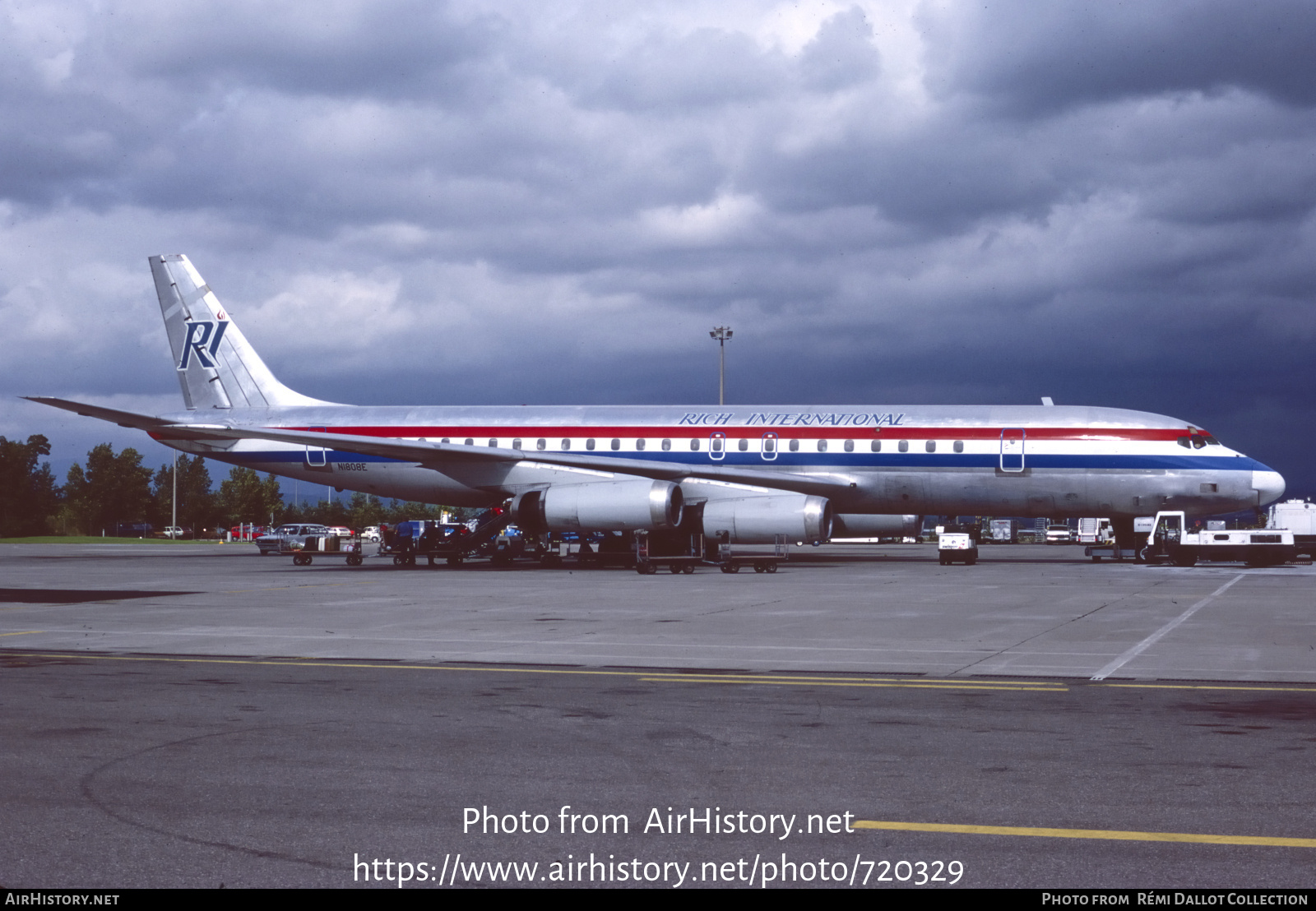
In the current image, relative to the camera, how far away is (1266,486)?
36625 millimetres

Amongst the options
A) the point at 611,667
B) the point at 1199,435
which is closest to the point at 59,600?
the point at 611,667

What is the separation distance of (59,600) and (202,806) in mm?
18736

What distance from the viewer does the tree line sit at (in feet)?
431

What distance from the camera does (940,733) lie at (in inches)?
366

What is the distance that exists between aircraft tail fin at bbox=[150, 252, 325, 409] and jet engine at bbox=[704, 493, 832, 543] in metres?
17.5

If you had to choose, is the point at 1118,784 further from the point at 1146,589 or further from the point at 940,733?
the point at 1146,589

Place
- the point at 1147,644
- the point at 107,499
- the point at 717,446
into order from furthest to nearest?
the point at 107,499 → the point at 717,446 → the point at 1147,644

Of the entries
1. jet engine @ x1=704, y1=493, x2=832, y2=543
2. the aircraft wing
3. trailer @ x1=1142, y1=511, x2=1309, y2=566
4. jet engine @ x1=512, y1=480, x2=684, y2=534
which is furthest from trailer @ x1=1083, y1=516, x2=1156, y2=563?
jet engine @ x1=512, y1=480, x2=684, y2=534

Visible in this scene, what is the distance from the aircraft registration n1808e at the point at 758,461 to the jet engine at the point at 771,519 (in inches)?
1.9

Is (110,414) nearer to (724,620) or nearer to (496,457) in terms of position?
(496,457)

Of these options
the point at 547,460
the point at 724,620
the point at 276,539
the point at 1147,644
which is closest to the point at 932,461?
the point at 547,460

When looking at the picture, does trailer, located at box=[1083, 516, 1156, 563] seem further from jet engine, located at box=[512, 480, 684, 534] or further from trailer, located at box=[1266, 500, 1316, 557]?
jet engine, located at box=[512, 480, 684, 534]

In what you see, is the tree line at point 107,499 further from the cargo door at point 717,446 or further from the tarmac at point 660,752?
the tarmac at point 660,752

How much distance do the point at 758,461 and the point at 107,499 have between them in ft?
380
